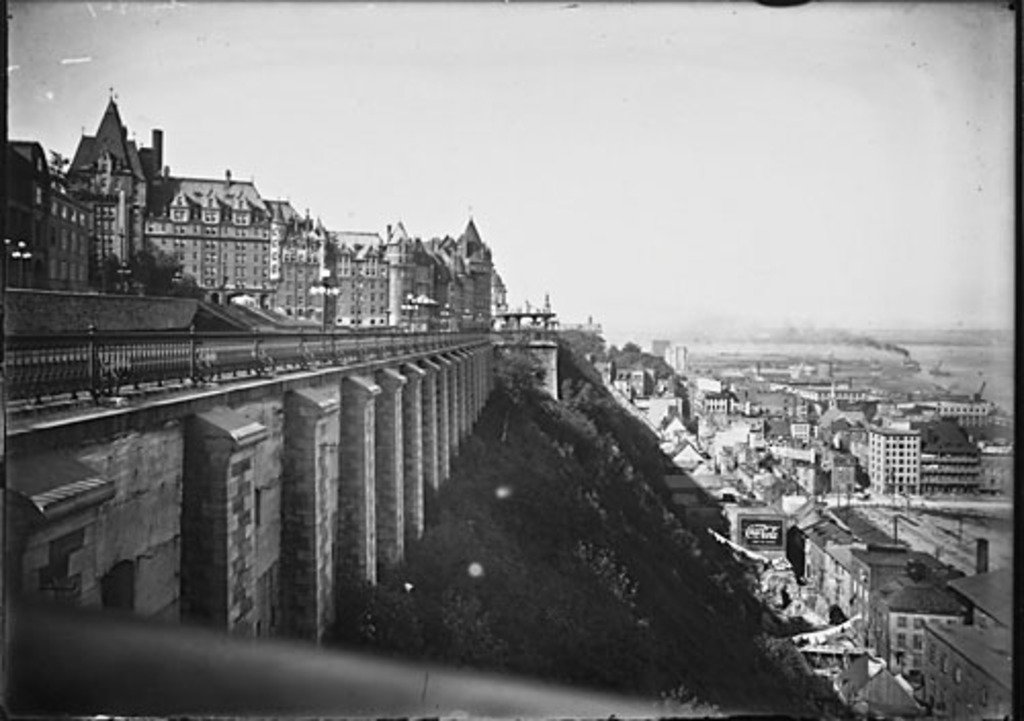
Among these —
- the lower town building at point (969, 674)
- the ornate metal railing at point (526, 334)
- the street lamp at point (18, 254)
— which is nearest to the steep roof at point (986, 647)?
the lower town building at point (969, 674)

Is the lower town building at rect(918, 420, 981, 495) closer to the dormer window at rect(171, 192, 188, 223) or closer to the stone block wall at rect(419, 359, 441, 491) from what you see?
the stone block wall at rect(419, 359, 441, 491)

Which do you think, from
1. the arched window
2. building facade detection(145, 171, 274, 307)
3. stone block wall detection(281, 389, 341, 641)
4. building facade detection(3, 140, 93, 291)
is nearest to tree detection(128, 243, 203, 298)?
building facade detection(145, 171, 274, 307)

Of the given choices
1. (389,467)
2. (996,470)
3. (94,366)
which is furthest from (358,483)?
(996,470)

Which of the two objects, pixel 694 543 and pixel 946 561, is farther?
pixel 694 543

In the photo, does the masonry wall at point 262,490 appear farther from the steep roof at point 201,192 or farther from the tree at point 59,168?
the tree at point 59,168

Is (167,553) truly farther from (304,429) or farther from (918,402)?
(918,402)

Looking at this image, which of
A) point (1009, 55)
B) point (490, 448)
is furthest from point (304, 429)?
point (1009, 55)
